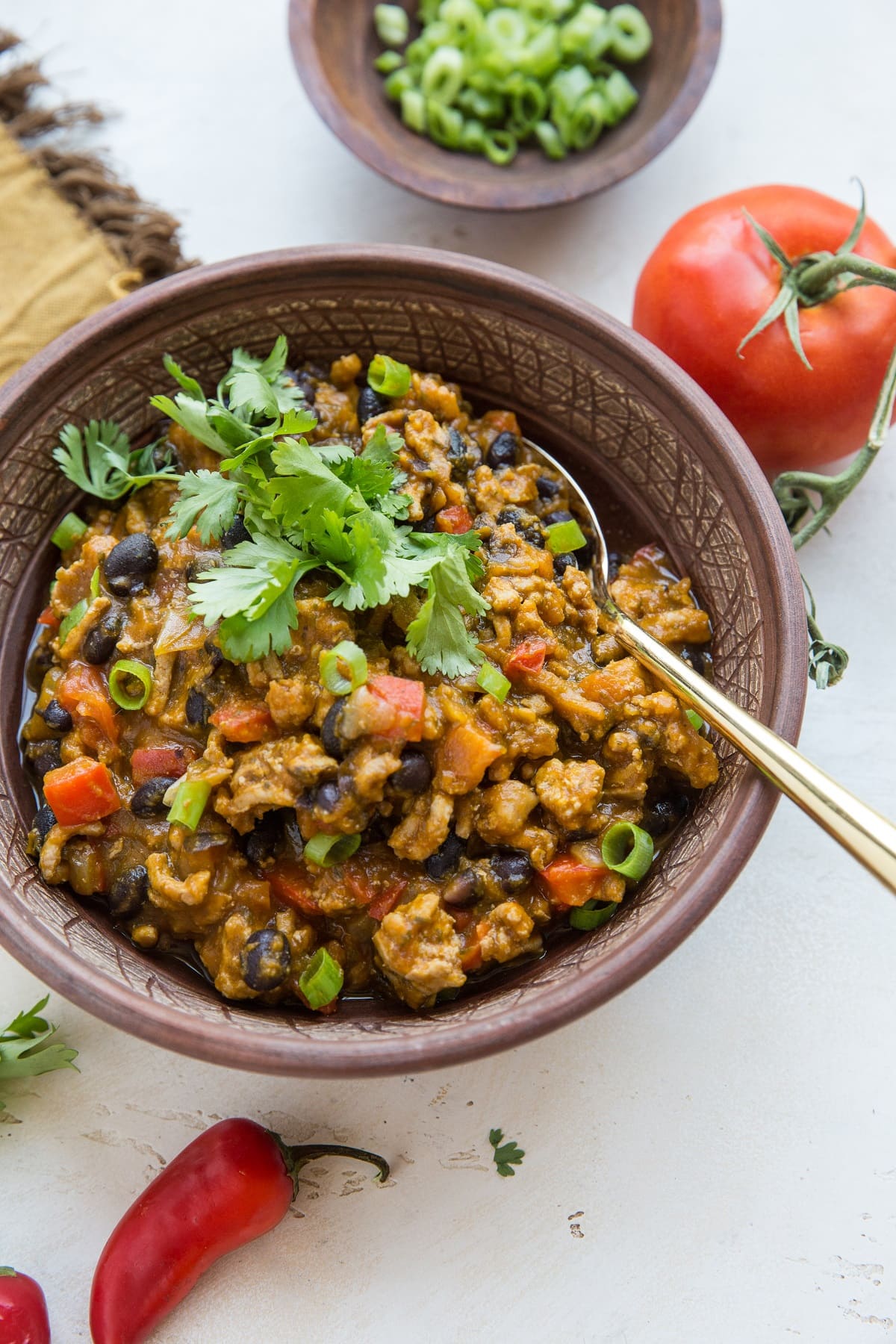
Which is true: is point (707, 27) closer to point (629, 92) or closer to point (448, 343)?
point (629, 92)

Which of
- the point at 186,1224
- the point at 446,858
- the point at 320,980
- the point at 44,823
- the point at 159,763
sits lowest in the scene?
the point at 186,1224

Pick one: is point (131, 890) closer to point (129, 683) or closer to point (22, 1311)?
point (129, 683)

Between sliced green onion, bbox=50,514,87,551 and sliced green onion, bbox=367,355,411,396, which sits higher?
sliced green onion, bbox=367,355,411,396

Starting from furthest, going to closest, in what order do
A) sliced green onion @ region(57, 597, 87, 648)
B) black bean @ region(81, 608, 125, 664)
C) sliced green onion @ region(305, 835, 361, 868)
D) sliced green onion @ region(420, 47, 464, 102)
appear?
sliced green onion @ region(420, 47, 464, 102) < sliced green onion @ region(57, 597, 87, 648) < black bean @ region(81, 608, 125, 664) < sliced green onion @ region(305, 835, 361, 868)

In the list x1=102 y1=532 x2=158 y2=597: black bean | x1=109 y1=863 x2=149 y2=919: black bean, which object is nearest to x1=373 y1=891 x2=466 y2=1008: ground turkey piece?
x1=109 y1=863 x2=149 y2=919: black bean

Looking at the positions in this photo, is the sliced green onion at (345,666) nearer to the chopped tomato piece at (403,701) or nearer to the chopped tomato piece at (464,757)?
the chopped tomato piece at (403,701)

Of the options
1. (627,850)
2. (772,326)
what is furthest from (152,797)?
(772,326)

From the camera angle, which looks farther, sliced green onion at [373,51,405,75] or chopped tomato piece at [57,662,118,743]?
sliced green onion at [373,51,405,75]

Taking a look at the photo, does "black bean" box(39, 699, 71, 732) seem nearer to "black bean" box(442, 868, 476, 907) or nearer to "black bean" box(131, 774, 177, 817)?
"black bean" box(131, 774, 177, 817)
